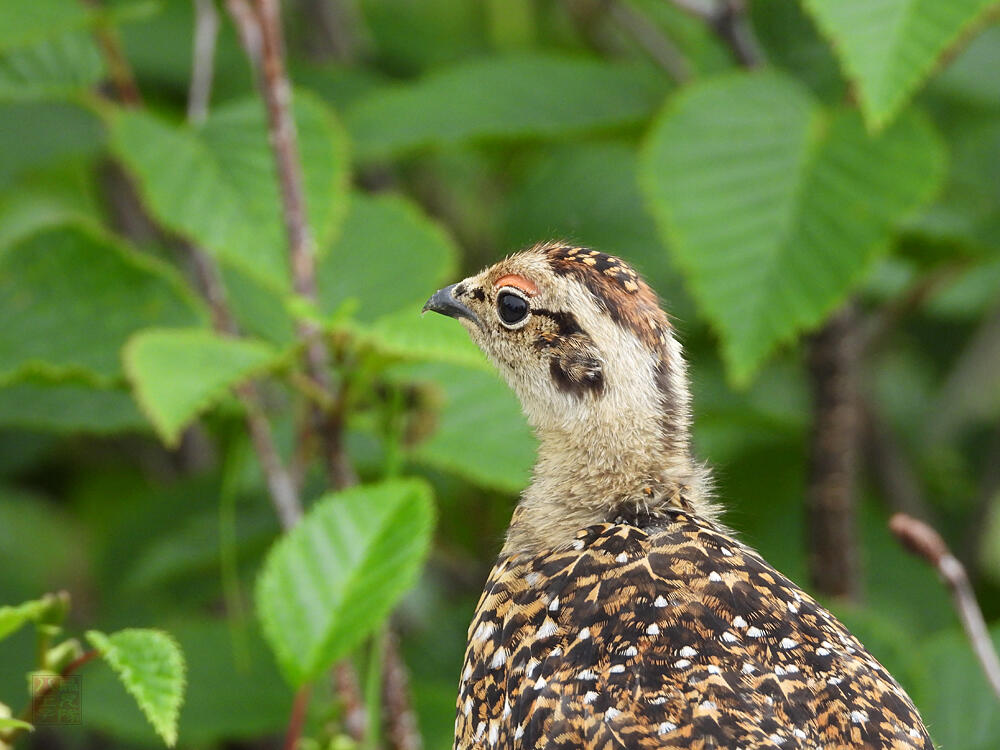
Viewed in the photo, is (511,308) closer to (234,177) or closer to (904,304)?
(234,177)

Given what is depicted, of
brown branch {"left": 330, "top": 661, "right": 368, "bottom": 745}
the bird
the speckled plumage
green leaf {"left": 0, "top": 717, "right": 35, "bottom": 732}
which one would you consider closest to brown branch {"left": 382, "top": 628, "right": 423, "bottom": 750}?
brown branch {"left": 330, "top": 661, "right": 368, "bottom": 745}

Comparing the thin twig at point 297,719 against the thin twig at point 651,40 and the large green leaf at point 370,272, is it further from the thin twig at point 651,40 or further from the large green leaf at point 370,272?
the thin twig at point 651,40

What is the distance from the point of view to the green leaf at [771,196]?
339 cm

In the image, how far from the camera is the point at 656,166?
11.8 ft

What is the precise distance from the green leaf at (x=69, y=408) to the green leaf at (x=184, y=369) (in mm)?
786

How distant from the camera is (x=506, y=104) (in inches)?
163

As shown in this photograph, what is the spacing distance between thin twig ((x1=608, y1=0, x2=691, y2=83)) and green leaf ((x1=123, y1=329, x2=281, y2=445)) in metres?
2.39

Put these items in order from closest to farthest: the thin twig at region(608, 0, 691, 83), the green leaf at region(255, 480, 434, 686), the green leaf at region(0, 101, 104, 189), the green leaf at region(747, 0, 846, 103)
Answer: the green leaf at region(255, 480, 434, 686)
the green leaf at region(0, 101, 104, 189)
the green leaf at region(747, 0, 846, 103)
the thin twig at region(608, 0, 691, 83)

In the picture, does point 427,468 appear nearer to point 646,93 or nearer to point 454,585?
point 454,585

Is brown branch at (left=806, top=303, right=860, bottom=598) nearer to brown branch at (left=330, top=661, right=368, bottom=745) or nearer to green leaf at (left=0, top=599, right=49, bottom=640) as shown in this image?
brown branch at (left=330, top=661, right=368, bottom=745)

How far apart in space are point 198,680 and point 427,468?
0.98m

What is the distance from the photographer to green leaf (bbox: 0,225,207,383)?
11.1 ft

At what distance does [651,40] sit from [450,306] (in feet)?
7.82

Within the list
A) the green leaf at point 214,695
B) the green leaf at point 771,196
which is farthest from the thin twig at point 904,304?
the green leaf at point 214,695
